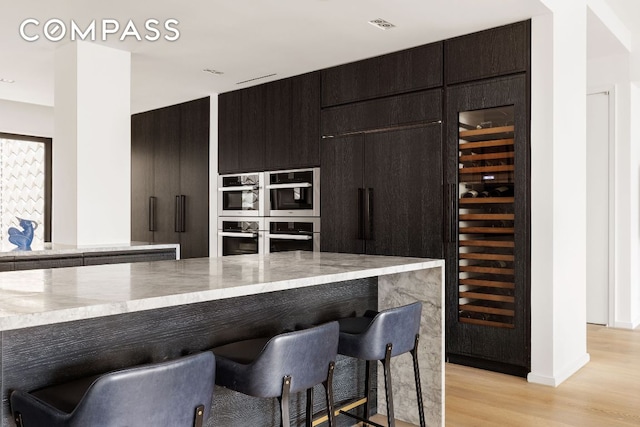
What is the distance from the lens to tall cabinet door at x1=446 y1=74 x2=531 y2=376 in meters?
3.75

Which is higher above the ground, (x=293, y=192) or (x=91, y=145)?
(x=91, y=145)

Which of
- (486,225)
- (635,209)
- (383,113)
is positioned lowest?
(486,225)

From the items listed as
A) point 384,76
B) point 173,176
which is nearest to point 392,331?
point 384,76

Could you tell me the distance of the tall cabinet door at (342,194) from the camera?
186 inches

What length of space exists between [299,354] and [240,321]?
0.51 meters

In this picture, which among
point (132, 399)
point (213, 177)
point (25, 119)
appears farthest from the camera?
point (25, 119)

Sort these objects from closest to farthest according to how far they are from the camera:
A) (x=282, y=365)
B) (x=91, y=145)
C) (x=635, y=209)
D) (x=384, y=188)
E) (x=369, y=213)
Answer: (x=282, y=365)
(x=91, y=145)
(x=384, y=188)
(x=369, y=213)
(x=635, y=209)

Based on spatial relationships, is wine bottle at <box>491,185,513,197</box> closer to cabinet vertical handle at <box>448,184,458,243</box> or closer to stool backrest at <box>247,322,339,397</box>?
cabinet vertical handle at <box>448,184,458,243</box>

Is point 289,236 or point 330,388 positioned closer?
point 330,388

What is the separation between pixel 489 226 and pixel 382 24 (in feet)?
5.59

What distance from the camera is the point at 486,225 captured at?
3.95 m

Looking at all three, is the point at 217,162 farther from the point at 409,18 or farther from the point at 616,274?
the point at 616,274

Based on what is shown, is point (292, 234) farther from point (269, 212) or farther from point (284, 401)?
point (284, 401)

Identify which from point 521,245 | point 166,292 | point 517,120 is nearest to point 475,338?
point 521,245
